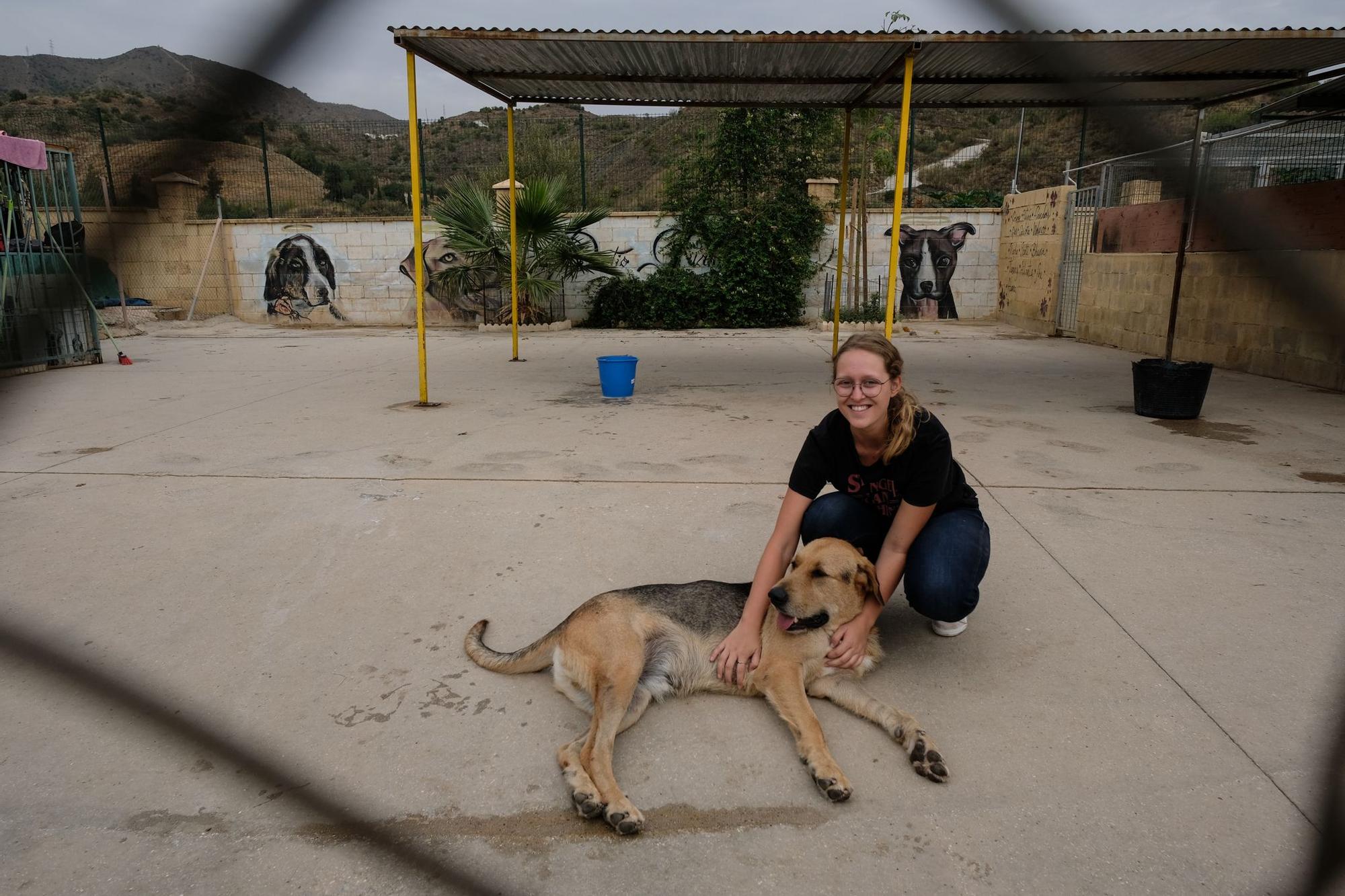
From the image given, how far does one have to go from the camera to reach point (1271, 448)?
17.8 feet

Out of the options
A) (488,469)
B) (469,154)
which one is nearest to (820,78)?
(488,469)

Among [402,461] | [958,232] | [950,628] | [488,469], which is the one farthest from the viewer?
[958,232]

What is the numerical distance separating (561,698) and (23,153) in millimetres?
2106

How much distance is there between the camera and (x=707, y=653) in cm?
261

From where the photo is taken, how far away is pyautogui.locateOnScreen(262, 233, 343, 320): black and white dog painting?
637 inches

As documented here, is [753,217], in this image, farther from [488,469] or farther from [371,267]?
[488,469]

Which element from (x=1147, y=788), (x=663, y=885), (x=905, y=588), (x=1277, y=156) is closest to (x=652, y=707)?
(x=663, y=885)

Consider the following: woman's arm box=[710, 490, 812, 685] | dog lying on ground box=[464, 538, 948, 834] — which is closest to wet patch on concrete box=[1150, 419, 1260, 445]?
dog lying on ground box=[464, 538, 948, 834]

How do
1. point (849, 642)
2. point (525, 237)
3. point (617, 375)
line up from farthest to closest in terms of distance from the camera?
point (525, 237)
point (617, 375)
point (849, 642)

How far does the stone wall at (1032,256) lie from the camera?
13180 mm

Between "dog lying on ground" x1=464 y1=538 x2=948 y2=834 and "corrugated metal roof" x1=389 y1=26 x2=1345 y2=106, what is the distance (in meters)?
3.31

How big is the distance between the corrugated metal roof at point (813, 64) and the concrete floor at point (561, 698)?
2.49m

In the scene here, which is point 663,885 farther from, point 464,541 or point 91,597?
point 91,597

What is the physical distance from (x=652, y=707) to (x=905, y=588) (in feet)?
3.21
